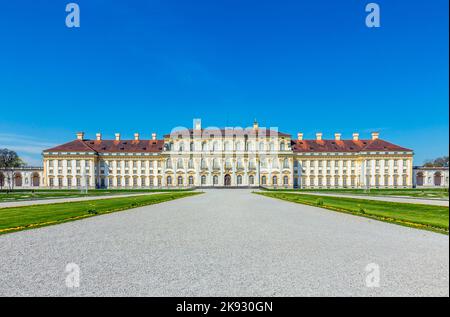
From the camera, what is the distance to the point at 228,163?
5109 centimetres

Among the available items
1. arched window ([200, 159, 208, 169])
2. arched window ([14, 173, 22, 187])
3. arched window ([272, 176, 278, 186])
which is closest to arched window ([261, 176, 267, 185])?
arched window ([272, 176, 278, 186])

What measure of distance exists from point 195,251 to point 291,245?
2.30 m

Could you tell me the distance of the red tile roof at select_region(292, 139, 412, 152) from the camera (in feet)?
164

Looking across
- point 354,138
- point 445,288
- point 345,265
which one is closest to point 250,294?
point 345,265

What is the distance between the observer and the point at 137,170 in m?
52.0

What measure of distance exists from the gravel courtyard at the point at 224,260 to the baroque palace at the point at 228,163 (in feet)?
140

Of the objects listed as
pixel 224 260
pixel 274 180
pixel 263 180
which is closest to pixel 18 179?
pixel 263 180

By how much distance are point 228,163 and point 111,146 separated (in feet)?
82.8

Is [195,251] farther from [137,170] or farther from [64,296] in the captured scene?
[137,170]

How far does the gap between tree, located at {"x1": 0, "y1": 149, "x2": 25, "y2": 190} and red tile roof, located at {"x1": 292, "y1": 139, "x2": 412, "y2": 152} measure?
5677 cm

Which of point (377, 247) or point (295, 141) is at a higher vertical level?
point (295, 141)

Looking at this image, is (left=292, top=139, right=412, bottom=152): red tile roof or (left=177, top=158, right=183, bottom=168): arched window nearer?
(left=292, top=139, right=412, bottom=152): red tile roof

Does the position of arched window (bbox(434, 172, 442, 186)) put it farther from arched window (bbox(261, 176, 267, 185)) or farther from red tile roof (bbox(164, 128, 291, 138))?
arched window (bbox(261, 176, 267, 185))

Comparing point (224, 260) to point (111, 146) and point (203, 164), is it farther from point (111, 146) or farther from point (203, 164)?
point (111, 146)
